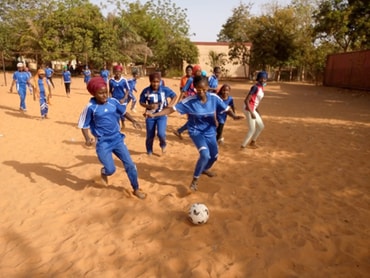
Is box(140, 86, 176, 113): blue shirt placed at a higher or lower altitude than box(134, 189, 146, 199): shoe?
higher

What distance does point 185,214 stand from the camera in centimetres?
419

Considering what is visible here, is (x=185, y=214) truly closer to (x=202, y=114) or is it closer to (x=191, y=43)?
(x=202, y=114)

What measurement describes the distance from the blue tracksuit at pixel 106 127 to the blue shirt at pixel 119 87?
4.09 m

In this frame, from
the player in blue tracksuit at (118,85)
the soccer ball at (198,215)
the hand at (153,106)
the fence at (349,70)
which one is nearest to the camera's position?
the soccer ball at (198,215)

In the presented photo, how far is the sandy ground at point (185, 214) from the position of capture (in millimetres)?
3199

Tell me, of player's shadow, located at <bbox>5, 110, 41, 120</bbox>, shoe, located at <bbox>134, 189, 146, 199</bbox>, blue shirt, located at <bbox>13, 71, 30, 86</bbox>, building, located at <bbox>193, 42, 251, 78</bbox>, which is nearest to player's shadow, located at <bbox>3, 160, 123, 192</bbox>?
shoe, located at <bbox>134, 189, 146, 199</bbox>

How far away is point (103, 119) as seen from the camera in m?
4.27

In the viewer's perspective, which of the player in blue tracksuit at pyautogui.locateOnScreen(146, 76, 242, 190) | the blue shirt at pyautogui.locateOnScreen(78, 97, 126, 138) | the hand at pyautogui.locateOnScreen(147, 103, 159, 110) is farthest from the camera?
the hand at pyautogui.locateOnScreen(147, 103, 159, 110)

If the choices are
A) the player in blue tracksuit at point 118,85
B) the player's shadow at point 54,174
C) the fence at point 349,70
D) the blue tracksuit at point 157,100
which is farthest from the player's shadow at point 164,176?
the fence at point 349,70

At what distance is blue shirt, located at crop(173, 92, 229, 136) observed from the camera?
14.6 feet

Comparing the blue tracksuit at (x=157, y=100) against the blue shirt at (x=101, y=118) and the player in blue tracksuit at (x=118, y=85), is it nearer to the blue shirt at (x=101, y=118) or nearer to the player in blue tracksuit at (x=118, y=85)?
the blue shirt at (x=101, y=118)

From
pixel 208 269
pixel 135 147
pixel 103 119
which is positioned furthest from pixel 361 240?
pixel 135 147

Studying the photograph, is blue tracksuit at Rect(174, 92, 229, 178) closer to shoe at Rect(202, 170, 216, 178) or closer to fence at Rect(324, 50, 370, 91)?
shoe at Rect(202, 170, 216, 178)

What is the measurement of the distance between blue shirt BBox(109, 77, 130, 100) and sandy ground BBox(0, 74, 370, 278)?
6.45ft
